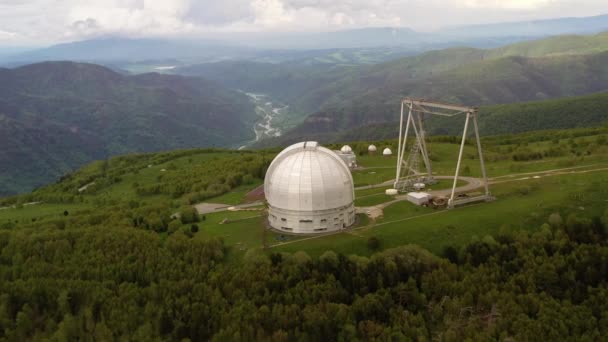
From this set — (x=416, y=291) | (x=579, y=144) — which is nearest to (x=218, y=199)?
(x=416, y=291)

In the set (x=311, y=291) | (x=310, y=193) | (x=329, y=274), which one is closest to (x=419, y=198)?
(x=310, y=193)

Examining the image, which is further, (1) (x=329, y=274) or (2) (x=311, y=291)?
(1) (x=329, y=274)

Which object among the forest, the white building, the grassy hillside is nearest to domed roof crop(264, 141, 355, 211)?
the grassy hillside

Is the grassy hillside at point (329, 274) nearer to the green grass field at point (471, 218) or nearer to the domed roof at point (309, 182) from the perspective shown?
the green grass field at point (471, 218)

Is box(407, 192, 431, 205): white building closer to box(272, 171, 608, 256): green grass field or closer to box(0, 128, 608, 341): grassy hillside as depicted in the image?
box(272, 171, 608, 256): green grass field

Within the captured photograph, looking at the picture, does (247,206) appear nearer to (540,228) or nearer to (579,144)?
(540,228)

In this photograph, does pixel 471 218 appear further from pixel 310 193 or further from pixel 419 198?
pixel 310 193

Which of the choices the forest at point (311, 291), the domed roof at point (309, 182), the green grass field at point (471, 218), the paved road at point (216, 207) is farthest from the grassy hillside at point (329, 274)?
the domed roof at point (309, 182)

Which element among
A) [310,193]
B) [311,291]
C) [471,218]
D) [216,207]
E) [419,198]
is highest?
[310,193]
